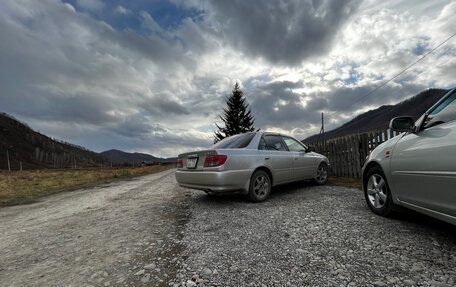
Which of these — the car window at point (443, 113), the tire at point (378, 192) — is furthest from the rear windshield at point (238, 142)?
the car window at point (443, 113)

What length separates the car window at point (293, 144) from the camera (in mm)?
6521

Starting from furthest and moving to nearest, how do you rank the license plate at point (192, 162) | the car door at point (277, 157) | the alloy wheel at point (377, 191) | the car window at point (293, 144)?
1. the car window at point (293, 144)
2. the car door at point (277, 157)
3. the license plate at point (192, 162)
4. the alloy wheel at point (377, 191)

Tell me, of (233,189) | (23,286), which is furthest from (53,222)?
(233,189)

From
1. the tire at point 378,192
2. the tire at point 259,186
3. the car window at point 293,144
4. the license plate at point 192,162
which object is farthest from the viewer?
the car window at point 293,144

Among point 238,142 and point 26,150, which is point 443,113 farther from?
point 26,150

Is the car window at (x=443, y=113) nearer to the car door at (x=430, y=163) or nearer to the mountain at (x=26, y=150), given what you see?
the car door at (x=430, y=163)

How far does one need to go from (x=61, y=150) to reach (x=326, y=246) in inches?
5421

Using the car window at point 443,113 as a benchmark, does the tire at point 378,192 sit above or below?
below

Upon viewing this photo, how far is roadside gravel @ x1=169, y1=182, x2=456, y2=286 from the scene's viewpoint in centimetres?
217

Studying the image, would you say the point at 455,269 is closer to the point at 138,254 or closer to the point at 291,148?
the point at 138,254

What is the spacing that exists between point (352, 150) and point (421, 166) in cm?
621

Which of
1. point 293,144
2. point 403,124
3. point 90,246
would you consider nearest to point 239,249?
point 90,246

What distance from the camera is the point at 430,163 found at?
8.60ft

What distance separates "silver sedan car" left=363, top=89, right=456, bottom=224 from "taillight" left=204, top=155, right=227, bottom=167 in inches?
106
